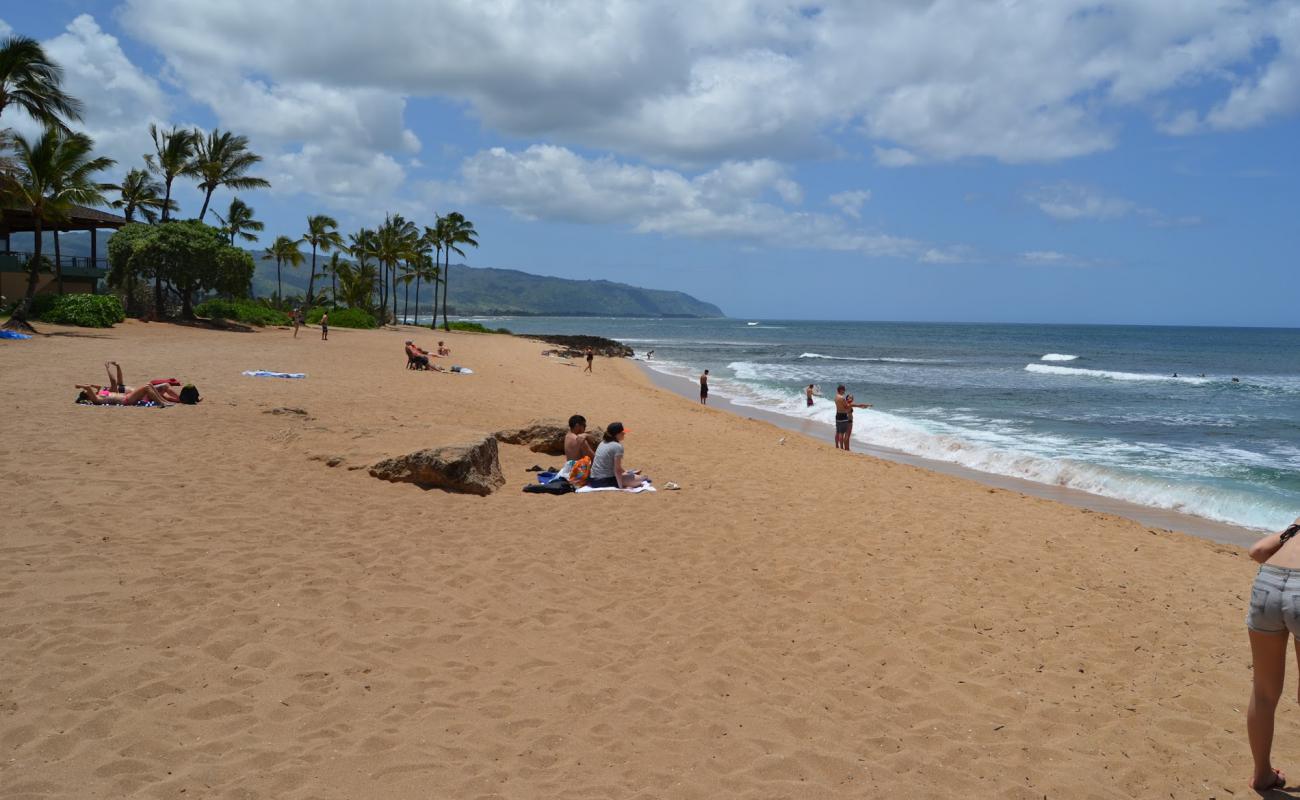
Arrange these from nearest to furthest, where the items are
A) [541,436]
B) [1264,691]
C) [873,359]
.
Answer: [1264,691]
[541,436]
[873,359]

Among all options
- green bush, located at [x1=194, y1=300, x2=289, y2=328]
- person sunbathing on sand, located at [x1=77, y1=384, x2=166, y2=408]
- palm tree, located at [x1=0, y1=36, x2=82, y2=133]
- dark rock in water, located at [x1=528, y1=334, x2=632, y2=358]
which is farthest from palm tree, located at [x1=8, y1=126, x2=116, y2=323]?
dark rock in water, located at [x1=528, y1=334, x2=632, y2=358]

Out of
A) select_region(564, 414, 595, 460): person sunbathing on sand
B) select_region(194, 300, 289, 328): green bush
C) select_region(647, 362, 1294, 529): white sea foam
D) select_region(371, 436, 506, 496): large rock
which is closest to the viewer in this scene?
select_region(371, 436, 506, 496): large rock

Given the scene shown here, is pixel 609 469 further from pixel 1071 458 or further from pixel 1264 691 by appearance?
pixel 1071 458

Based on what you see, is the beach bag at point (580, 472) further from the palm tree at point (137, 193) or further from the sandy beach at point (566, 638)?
the palm tree at point (137, 193)

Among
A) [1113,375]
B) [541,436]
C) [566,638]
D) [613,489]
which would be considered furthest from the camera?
[1113,375]

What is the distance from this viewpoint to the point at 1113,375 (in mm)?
44656

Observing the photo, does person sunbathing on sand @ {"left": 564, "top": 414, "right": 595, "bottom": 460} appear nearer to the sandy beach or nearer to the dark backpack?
the sandy beach

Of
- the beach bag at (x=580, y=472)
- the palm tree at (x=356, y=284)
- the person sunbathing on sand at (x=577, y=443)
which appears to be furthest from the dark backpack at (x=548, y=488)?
the palm tree at (x=356, y=284)

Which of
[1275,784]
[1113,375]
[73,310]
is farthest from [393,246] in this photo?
[1275,784]

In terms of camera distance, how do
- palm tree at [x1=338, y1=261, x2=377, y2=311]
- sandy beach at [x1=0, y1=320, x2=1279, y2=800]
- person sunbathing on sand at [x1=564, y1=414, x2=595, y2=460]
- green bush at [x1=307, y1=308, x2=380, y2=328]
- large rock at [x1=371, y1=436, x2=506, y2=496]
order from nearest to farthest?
sandy beach at [x1=0, y1=320, x2=1279, y2=800]
large rock at [x1=371, y1=436, x2=506, y2=496]
person sunbathing on sand at [x1=564, y1=414, x2=595, y2=460]
green bush at [x1=307, y1=308, x2=380, y2=328]
palm tree at [x1=338, y1=261, x2=377, y2=311]

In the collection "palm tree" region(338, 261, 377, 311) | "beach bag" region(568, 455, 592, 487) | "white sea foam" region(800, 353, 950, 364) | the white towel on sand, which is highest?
"palm tree" region(338, 261, 377, 311)

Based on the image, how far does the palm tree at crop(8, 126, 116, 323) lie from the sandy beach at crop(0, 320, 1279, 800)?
20.9 meters

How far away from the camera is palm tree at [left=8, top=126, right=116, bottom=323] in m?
25.4

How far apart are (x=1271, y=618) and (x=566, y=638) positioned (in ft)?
11.9
